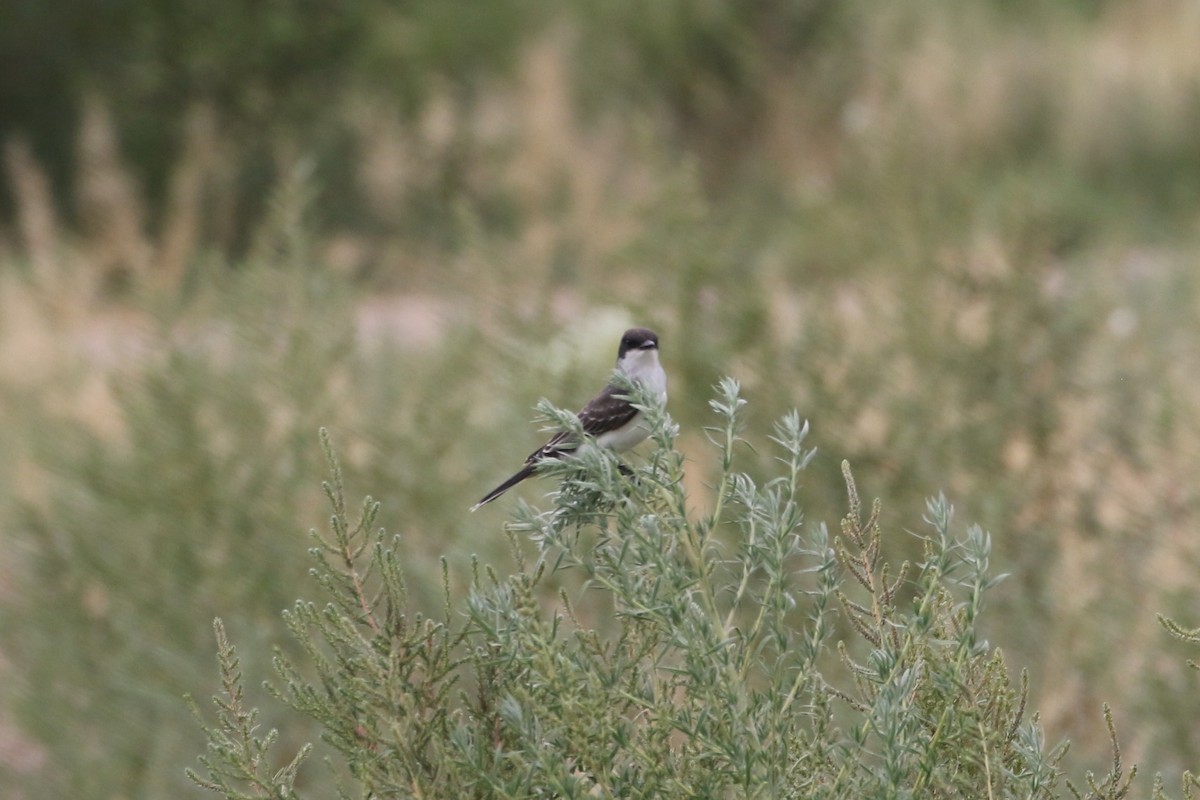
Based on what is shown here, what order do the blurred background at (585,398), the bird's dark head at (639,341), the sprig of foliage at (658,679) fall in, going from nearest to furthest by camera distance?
the sprig of foliage at (658,679), the bird's dark head at (639,341), the blurred background at (585,398)

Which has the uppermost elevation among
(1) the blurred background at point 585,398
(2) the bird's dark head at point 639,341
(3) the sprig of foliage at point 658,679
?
(1) the blurred background at point 585,398

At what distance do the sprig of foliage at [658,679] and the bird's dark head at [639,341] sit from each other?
3.10ft

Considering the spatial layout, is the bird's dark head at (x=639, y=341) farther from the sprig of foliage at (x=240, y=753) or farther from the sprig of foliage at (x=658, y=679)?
the sprig of foliage at (x=240, y=753)

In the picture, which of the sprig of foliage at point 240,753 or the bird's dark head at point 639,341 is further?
the bird's dark head at point 639,341

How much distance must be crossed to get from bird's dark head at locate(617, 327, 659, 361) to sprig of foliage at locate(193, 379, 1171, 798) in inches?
37.2

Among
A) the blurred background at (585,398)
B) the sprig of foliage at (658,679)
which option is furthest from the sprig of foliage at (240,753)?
the blurred background at (585,398)

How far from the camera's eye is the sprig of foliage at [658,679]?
2121 millimetres

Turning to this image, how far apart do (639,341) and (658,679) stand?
1.17 meters

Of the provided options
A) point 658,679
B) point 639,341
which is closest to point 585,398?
point 639,341

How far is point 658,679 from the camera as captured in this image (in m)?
2.29

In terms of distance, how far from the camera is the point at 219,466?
5.55m

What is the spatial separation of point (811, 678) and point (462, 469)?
349 centimetres

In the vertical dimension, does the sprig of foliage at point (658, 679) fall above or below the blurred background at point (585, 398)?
below

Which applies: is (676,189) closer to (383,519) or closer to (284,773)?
(383,519)
